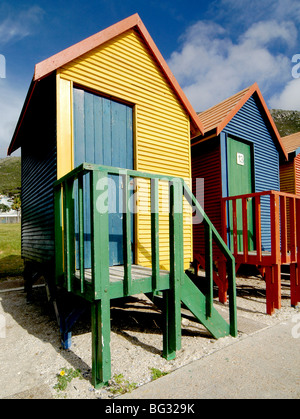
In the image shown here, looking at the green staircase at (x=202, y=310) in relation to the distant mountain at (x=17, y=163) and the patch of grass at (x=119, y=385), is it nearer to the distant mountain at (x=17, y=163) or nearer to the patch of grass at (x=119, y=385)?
the patch of grass at (x=119, y=385)

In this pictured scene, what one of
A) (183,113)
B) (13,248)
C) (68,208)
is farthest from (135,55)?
(13,248)

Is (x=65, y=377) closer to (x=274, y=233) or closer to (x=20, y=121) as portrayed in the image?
(x=274, y=233)

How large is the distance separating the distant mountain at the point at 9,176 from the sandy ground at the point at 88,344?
13765 cm

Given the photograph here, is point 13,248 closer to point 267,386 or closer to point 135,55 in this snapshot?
point 135,55

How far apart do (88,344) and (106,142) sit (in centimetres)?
363

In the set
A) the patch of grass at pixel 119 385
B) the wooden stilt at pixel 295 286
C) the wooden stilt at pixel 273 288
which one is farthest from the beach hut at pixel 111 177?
the wooden stilt at pixel 295 286

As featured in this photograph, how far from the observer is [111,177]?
16.9ft

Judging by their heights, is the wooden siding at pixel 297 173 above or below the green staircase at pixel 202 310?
above

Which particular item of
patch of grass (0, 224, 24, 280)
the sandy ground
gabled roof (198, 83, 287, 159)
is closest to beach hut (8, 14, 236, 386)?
the sandy ground

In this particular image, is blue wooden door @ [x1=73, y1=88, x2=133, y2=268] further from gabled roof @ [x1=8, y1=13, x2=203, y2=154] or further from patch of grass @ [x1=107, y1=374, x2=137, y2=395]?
patch of grass @ [x1=107, y1=374, x2=137, y2=395]

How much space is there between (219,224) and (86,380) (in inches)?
225

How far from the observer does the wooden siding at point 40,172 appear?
4961mm

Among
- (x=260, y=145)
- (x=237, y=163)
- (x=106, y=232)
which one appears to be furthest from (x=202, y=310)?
(x=260, y=145)

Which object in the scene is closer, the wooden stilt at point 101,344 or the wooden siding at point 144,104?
the wooden stilt at point 101,344
